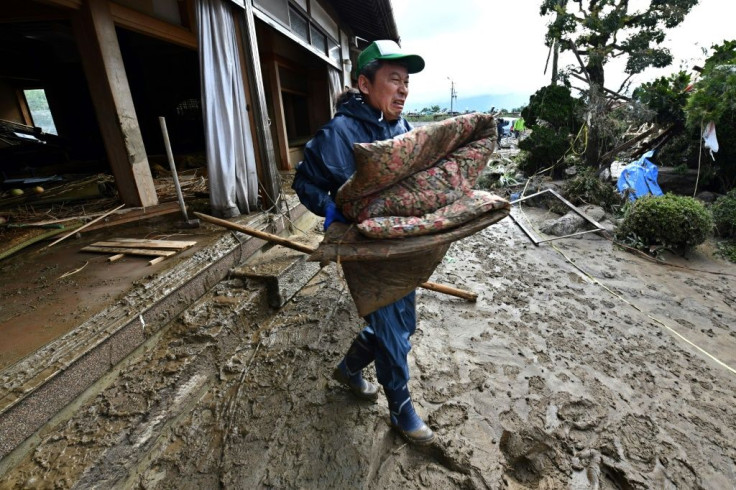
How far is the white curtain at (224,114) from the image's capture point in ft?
11.5

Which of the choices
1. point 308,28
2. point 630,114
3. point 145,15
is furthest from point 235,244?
point 630,114

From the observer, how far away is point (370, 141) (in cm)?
166

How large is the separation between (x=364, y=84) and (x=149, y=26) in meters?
3.82

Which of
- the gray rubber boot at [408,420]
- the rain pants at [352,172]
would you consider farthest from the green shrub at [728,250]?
the rain pants at [352,172]

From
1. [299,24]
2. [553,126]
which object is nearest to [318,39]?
[299,24]

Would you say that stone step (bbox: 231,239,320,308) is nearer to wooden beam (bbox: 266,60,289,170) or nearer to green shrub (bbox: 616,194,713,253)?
wooden beam (bbox: 266,60,289,170)

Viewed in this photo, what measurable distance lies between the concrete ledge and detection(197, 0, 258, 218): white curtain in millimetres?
1227

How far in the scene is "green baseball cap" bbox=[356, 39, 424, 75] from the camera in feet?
5.09

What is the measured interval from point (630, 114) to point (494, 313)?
7.93m

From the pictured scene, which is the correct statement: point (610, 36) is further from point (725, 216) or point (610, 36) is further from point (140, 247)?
point (140, 247)

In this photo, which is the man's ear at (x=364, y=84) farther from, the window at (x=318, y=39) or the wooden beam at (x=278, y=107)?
the window at (x=318, y=39)

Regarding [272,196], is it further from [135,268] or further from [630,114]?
[630,114]

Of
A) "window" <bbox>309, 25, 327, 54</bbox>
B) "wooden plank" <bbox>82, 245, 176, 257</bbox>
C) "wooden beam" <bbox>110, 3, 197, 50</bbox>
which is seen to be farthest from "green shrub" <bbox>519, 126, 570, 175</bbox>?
"wooden plank" <bbox>82, 245, 176, 257</bbox>

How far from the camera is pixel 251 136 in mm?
4066
